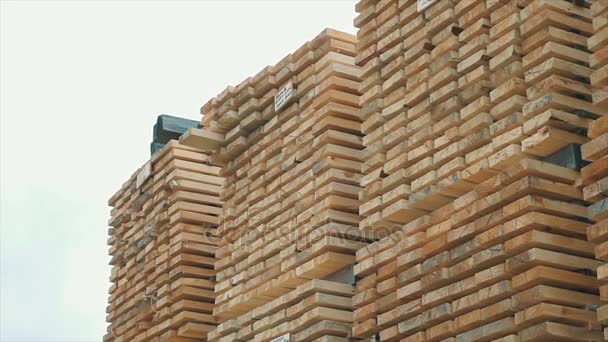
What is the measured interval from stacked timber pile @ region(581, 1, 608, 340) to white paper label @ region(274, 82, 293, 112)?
11.0 ft

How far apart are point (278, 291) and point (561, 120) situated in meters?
3.23

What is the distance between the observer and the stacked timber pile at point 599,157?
6.35 m

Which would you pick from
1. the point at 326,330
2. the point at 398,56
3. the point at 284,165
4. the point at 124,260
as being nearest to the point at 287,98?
the point at 284,165

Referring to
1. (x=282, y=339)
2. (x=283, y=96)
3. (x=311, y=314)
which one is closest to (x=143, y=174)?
(x=283, y=96)

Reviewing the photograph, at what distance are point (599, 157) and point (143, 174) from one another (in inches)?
283

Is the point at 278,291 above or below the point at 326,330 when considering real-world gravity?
above

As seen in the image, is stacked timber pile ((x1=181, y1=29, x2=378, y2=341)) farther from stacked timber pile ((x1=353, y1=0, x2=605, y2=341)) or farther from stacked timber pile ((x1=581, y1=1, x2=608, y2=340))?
stacked timber pile ((x1=581, y1=1, x2=608, y2=340))

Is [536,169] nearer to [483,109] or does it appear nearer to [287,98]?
[483,109]

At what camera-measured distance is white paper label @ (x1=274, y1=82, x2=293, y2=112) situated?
32.2ft

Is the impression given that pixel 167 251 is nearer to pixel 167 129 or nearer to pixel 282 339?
pixel 167 129

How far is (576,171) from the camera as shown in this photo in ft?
22.9

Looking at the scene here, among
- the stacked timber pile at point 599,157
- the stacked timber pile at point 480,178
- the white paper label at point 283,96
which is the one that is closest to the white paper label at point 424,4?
the stacked timber pile at point 480,178

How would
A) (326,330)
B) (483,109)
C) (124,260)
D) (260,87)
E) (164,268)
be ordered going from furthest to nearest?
1. (124,260)
2. (164,268)
3. (260,87)
4. (326,330)
5. (483,109)

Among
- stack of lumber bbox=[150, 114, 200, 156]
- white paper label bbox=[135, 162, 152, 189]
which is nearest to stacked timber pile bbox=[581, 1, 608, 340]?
white paper label bbox=[135, 162, 152, 189]
